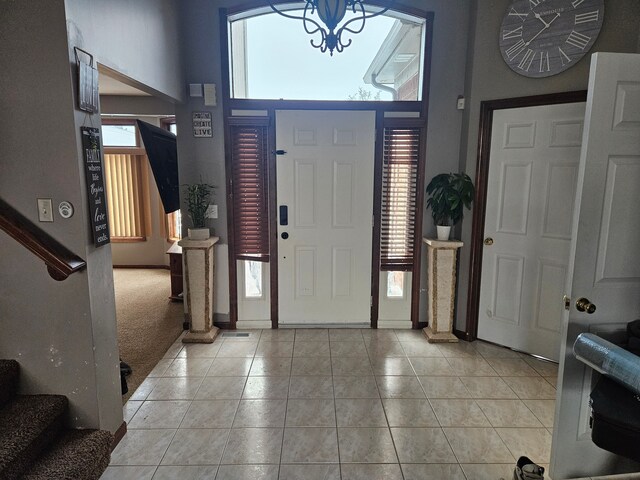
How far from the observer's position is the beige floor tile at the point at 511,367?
295 cm

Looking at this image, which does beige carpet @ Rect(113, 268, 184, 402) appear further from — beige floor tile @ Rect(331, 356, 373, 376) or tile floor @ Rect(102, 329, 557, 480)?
beige floor tile @ Rect(331, 356, 373, 376)

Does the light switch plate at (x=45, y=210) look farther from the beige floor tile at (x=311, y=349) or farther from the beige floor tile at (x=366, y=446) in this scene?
the beige floor tile at (x=311, y=349)

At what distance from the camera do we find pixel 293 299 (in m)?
3.76

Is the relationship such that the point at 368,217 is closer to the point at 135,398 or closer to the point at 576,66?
the point at 576,66

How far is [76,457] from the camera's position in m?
1.83

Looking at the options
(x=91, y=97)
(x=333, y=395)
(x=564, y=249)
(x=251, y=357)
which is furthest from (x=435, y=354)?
(x=91, y=97)

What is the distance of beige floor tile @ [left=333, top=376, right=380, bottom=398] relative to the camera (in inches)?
104

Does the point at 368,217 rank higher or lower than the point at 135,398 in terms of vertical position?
higher

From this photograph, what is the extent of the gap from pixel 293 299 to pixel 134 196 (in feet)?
12.1

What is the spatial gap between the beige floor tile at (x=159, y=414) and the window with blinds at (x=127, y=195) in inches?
165

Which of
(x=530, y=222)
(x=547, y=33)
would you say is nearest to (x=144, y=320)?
(x=530, y=222)

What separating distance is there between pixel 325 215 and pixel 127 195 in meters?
3.90

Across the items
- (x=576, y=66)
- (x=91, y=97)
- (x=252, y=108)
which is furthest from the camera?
(x=252, y=108)

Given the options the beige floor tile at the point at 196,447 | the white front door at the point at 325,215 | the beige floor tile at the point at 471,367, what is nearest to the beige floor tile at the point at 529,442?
the beige floor tile at the point at 471,367
